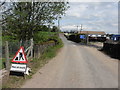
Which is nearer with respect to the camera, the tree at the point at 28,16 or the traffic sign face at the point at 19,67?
the traffic sign face at the point at 19,67

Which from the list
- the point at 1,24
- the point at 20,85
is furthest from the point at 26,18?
the point at 20,85

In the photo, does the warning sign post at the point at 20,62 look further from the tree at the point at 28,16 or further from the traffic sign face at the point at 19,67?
the tree at the point at 28,16

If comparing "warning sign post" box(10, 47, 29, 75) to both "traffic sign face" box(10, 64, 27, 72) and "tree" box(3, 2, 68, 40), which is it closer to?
"traffic sign face" box(10, 64, 27, 72)

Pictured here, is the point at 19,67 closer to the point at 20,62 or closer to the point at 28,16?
the point at 20,62

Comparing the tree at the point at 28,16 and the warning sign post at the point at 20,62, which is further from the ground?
the tree at the point at 28,16

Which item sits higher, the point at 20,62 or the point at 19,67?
the point at 20,62

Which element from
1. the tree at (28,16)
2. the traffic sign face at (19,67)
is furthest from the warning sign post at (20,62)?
the tree at (28,16)

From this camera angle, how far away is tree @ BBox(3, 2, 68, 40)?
10.4m

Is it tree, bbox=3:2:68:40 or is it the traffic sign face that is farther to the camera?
tree, bbox=3:2:68:40

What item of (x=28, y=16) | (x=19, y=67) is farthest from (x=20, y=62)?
(x=28, y=16)

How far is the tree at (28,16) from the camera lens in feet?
34.2

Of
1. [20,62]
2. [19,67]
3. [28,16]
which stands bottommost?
[19,67]

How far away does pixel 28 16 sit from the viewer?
10859 mm

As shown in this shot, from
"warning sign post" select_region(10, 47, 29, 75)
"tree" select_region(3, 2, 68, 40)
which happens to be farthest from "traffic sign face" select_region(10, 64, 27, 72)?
"tree" select_region(3, 2, 68, 40)
